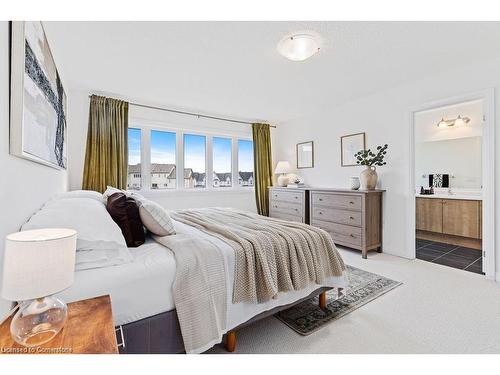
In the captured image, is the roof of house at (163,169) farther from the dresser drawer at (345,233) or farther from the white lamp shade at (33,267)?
the white lamp shade at (33,267)

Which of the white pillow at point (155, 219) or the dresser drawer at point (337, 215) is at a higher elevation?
the white pillow at point (155, 219)

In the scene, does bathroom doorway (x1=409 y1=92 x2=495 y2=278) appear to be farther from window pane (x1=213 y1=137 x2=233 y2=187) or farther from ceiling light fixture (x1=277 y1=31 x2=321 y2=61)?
window pane (x1=213 y1=137 x2=233 y2=187)

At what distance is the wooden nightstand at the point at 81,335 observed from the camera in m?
0.75

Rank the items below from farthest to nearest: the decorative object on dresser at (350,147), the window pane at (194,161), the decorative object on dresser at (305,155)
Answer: the decorative object on dresser at (305,155) < the window pane at (194,161) < the decorative object on dresser at (350,147)

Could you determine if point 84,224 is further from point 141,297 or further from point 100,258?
point 141,297

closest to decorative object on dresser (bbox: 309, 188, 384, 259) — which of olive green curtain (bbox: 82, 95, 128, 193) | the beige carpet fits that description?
the beige carpet

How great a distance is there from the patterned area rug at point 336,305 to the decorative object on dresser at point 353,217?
0.77 meters

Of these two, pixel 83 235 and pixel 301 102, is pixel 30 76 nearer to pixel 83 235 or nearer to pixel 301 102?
pixel 83 235

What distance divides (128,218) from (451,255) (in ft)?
13.8

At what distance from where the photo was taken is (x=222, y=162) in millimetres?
4957

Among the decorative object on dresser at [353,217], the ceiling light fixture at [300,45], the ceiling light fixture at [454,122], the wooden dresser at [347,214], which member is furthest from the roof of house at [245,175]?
the ceiling light fixture at [454,122]

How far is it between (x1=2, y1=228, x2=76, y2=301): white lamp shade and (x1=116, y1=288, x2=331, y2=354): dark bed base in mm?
477

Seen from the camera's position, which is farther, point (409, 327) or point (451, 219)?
point (451, 219)

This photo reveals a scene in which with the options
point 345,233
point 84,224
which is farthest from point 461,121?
point 84,224
